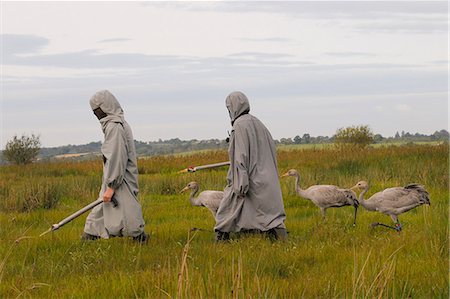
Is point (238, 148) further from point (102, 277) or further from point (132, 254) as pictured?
point (102, 277)

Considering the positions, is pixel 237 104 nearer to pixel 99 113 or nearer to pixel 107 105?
pixel 107 105

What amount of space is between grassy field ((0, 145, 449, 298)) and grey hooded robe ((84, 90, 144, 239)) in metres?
0.27

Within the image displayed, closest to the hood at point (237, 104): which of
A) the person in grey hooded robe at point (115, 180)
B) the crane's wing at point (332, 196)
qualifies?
the person in grey hooded robe at point (115, 180)

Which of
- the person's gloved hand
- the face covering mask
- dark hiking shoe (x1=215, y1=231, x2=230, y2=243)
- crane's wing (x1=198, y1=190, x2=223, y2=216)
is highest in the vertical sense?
the face covering mask

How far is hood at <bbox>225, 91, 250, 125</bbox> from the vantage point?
10617mm

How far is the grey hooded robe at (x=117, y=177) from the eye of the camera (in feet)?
32.8

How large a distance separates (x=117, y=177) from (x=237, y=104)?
7.18 feet

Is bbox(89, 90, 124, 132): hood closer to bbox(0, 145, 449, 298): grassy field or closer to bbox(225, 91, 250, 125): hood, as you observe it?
bbox(225, 91, 250, 125): hood

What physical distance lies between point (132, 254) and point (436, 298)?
4227mm

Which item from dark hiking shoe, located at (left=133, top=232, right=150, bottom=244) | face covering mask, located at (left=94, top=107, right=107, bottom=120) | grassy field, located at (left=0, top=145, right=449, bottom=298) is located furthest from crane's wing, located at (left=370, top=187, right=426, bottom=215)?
face covering mask, located at (left=94, top=107, right=107, bottom=120)

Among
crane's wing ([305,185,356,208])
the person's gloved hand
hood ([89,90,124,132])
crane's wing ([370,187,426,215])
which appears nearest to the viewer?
the person's gloved hand

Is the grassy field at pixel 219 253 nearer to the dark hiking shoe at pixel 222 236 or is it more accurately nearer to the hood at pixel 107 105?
the dark hiking shoe at pixel 222 236

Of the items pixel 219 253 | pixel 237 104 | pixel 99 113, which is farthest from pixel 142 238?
pixel 237 104

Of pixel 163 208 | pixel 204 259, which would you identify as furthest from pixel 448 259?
pixel 163 208
